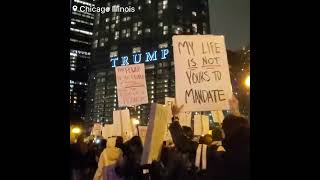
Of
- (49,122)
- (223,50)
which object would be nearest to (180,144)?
(223,50)

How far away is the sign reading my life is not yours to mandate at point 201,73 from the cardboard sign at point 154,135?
0.28 m

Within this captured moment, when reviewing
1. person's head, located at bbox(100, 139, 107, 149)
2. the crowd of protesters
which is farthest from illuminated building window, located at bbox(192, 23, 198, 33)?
person's head, located at bbox(100, 139, 107, 149)

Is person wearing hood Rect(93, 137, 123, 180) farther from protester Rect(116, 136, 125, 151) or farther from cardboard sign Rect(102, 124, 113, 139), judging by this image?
cardboard sign Rect(102, 124, 113, 139)

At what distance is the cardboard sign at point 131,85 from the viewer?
7.38 meters

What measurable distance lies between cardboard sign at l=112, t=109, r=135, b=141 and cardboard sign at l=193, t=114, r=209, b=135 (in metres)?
1.00

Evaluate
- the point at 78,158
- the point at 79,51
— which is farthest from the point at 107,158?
the point at 79,51

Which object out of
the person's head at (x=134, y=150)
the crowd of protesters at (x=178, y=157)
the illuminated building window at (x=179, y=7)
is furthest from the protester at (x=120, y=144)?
the illuminated building window at (x=179, y=7)

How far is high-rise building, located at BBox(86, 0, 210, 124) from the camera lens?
6746 mm

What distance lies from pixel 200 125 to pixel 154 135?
2137 mm

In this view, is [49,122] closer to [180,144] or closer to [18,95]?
[18,95]

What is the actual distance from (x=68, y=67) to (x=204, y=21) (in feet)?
7.09

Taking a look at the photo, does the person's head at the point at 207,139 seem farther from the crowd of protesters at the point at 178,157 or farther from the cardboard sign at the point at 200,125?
the cardboard sign at the point at 200,125

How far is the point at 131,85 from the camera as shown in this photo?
7.45m

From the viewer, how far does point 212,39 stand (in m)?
6.23
